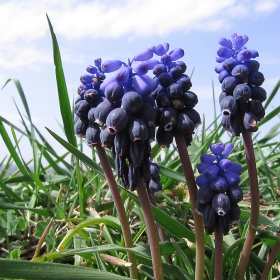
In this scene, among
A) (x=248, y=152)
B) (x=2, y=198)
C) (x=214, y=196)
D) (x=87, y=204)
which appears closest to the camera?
(x=214, y=196)

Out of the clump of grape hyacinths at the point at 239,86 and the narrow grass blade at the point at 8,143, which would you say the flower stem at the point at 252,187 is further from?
the narrow grass blade at the point at 8,143

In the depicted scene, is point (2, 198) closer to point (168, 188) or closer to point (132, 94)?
point (168, 188)

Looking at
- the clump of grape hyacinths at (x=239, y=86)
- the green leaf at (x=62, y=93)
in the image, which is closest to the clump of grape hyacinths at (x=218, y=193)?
the clump of grape hyacinths at (x=239, y=86)

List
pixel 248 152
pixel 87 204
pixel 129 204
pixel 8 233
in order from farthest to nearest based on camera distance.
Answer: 1. pixel 87 204
2. pixel 8 233
3. pixel 129 204
4. pixel 248 152

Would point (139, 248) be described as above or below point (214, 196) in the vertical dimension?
below

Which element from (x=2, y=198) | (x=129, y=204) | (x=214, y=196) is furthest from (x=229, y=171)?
(x=2, y=198)

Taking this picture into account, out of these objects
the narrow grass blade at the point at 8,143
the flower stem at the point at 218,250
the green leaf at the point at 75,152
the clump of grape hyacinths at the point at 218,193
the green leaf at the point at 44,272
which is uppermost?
the narrow grass blade at the point at 8,143
